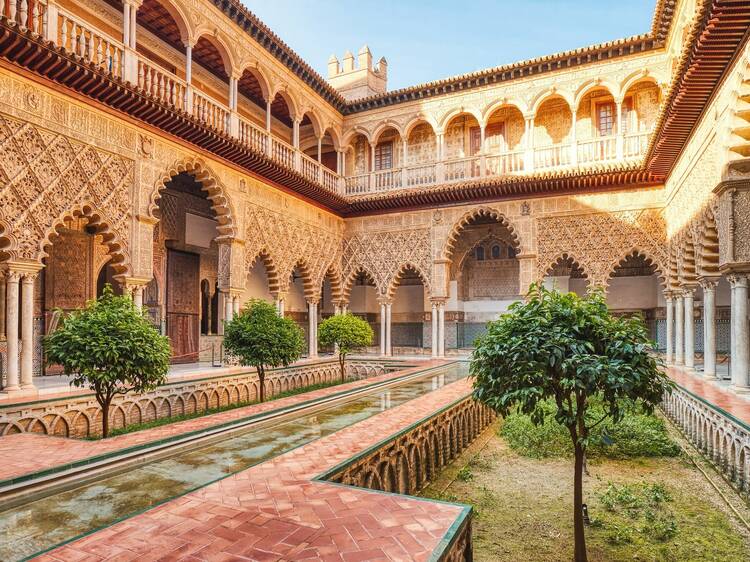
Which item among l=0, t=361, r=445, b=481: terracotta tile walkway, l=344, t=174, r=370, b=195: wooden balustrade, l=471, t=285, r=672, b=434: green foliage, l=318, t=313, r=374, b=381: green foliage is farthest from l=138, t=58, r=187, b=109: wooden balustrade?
l=471, t=285, r=672, b=434: green foliage

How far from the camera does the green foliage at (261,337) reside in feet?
28.6

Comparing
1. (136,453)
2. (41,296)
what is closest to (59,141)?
(41,296)

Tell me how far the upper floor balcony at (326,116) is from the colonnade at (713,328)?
396 centimetres

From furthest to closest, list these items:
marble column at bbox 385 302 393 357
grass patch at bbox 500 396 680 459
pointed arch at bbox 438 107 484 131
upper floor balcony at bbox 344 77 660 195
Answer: marble column at bbox 385 302 393 357
pointed arch at bbox 438 107 484 131
upper floor balcony at bbox 344 77 660 195
grass patch at bbox 500 396 680 459

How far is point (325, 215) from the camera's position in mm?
15227

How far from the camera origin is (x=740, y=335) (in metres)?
7.30

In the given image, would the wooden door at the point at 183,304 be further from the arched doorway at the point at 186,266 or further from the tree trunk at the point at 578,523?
the tree trunk at the point at 578,523

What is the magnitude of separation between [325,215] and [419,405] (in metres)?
9.46

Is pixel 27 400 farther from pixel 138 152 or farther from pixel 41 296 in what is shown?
pixel 138 152

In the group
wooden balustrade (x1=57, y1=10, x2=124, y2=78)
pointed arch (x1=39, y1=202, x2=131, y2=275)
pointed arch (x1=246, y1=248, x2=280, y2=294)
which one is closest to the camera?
wooden balustrade (x1=57, y1=10, x2=124, y2=78)

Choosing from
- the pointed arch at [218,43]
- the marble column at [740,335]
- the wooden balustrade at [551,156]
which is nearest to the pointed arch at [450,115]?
the wooden balustrade at [551,156]

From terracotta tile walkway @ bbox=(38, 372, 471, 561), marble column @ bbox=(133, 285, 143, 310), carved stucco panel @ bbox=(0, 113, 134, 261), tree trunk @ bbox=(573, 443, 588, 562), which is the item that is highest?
carved stucco panel @ bbox=(0, 113, 134, 261)

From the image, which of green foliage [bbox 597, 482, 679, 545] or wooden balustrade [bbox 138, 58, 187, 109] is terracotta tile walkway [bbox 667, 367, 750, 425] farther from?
wooden balustrade [bbox 138, 58, 187, 109]

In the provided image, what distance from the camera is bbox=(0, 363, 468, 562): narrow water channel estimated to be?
2.91 metres
